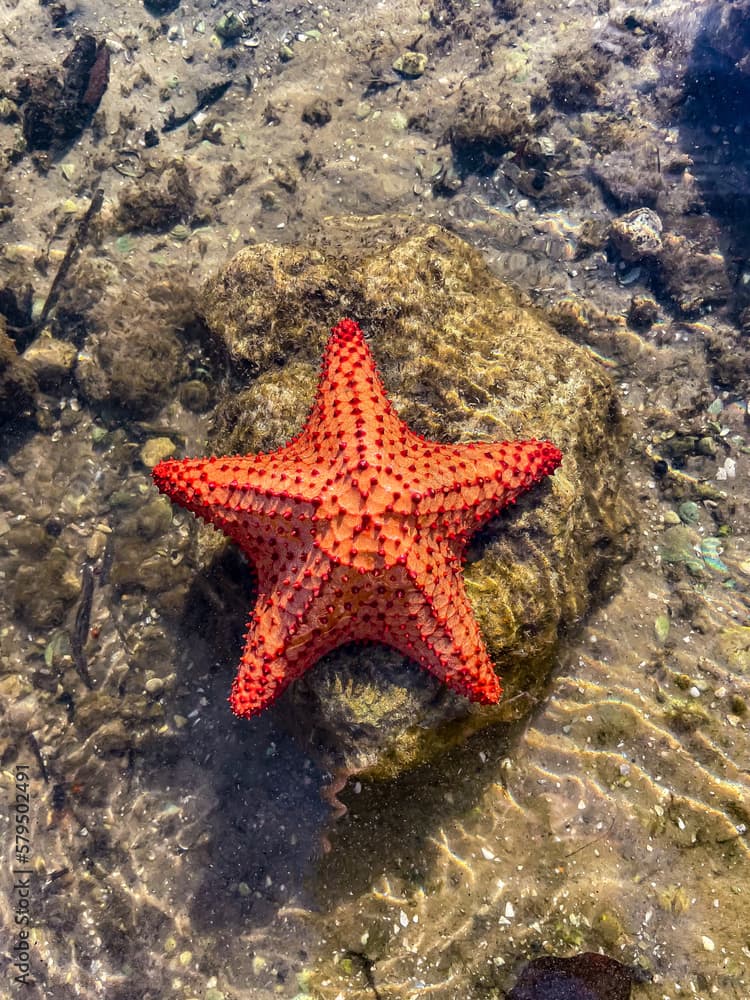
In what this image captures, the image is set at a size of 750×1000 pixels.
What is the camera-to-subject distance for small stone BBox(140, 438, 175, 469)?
822 cm

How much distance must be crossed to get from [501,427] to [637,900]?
4697 millimetres

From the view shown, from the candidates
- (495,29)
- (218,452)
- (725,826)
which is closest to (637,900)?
(725,826)

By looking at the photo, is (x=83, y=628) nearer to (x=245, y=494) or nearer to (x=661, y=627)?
(x=245, y=494)

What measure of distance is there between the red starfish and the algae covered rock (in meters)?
0.57

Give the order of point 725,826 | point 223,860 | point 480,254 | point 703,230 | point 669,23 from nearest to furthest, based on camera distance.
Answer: point 725,826 < point 223,860 < point 480,254 < point 703,230 < point 669,23

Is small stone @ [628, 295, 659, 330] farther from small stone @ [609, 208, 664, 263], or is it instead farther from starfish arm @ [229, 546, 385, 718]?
starfish arm @ [229, 546, 385, 718]

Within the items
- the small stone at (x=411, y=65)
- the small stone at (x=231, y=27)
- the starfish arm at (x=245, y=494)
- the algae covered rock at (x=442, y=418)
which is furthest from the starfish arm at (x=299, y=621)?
the small stone at (x=231, y=27)

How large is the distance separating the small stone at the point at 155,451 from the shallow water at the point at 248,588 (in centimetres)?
11

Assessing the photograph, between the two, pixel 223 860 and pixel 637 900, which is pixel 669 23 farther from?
pixel 223 860

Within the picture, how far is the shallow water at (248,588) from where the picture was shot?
19.9 feet

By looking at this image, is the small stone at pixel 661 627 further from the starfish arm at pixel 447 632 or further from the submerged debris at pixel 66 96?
the submerged debris at pixel 66 96

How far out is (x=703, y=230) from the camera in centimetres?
876

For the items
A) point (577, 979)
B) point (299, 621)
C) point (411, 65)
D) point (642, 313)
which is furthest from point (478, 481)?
point (411, 65)

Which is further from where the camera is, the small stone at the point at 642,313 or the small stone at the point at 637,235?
the small stone at the point at 637,235
